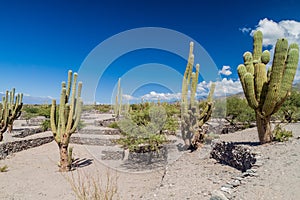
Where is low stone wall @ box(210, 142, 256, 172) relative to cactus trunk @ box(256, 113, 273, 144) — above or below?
below

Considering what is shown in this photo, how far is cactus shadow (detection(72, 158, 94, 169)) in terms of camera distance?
34.6ft

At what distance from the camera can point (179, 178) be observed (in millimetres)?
6898

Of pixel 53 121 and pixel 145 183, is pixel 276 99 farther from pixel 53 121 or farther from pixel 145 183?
pixel 53 121

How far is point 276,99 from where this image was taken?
730 centimetres

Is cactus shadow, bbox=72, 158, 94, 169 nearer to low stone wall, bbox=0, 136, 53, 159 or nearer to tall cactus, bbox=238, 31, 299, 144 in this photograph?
low stone wall, bbox=0, 136, 53, 159

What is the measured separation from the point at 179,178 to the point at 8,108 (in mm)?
12761

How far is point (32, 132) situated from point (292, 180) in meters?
17.0

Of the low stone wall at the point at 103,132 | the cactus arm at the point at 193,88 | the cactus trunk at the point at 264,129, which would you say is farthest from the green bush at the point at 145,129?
the low stone wall at the point at 103,132

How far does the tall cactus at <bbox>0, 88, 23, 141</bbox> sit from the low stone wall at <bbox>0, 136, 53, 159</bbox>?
64.8 inches

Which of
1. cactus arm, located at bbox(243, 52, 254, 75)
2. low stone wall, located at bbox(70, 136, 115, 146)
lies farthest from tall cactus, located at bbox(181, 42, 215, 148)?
A: low stone wall, located at bbox(70, 136, 115, 146)

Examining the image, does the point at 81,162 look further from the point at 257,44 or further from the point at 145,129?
the point at 257,44

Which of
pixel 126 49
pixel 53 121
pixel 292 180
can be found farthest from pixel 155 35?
pixel 292 180

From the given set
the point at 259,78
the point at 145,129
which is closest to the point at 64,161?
the point at 145,129

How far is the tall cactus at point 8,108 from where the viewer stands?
14.2m
